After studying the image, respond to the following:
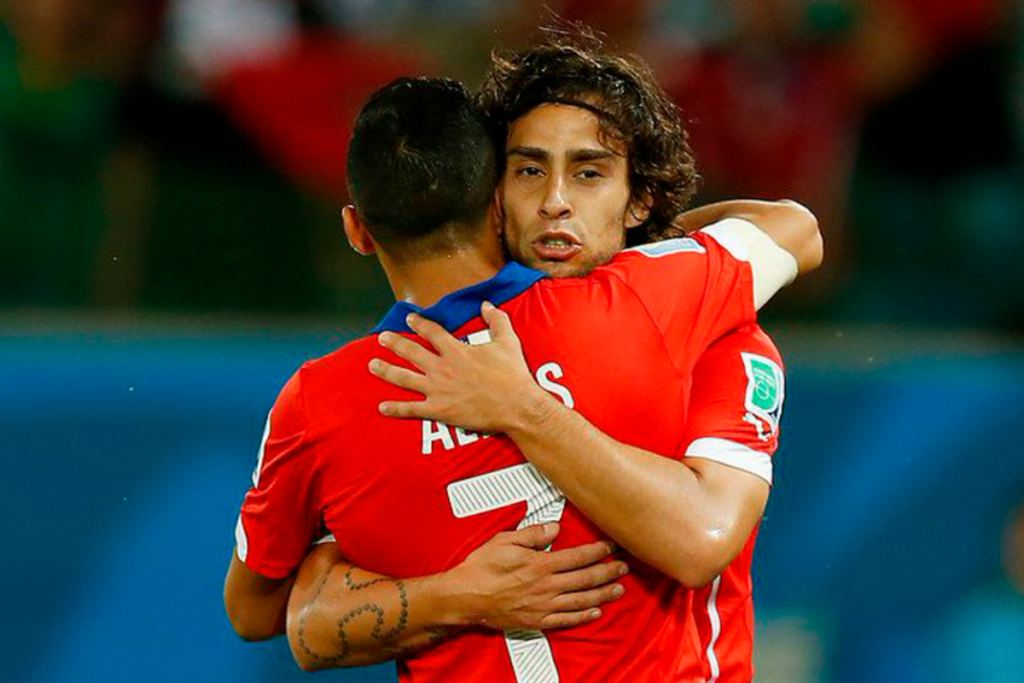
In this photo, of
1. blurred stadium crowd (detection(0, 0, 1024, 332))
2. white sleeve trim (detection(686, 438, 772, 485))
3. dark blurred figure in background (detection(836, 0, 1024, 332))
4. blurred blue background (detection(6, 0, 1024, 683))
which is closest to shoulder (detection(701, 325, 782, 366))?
white sleeve trim (detection(686, 438, 772, 485))

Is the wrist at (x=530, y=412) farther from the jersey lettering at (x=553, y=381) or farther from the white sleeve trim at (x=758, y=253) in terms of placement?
the white sleeve trim at (x=758, y=253)

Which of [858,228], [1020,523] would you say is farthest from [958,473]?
[858,228]

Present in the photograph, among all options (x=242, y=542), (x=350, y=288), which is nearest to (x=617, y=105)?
(x=242, y=542)

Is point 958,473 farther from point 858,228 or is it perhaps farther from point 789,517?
point 858,228

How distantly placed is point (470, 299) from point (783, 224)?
841 millimetres

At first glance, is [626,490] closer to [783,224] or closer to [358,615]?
[358,615]

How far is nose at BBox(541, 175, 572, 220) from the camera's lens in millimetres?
3352

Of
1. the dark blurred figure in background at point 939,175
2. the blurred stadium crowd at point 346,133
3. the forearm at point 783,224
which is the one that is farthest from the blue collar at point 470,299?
the dark blurred figure in background at point 939,175

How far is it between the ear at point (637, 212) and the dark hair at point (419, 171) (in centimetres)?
47

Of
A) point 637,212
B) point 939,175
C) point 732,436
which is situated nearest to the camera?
point 732,436

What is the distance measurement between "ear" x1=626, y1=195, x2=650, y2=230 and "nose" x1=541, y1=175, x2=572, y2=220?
0.23 m

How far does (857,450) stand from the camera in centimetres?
627

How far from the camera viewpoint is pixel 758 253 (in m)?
3.45

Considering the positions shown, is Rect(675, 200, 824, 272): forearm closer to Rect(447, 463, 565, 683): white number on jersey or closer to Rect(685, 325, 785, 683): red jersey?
Rect(685, 325, 785, 683): red jersey
